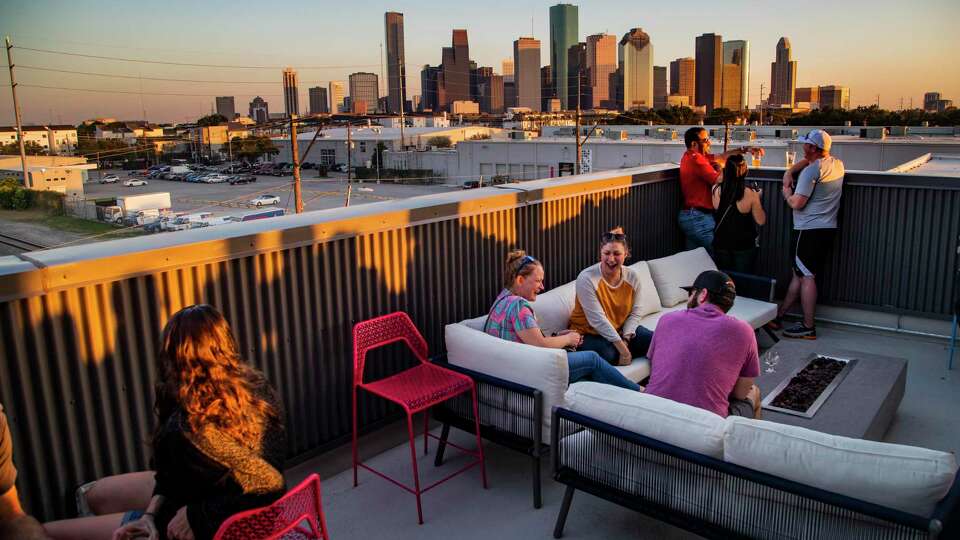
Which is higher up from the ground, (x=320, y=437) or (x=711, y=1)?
(x=711, y=1)

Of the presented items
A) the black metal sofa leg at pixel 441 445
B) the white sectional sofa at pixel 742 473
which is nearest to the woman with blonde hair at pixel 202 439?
the white sectional sofa at pixel 742 473

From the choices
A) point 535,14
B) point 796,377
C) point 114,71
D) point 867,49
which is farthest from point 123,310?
point 114,71

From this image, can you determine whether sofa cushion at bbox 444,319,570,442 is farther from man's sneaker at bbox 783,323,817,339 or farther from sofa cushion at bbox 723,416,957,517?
man's sneaker at bbox 783,323,817,339

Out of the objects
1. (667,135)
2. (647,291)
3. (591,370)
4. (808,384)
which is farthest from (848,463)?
(667,135)

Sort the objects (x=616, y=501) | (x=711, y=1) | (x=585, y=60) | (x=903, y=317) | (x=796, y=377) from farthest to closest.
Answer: (x=585, y=60) < (x=711, y=1) < (x=903, y=317) < (x=796, y=377) < (x=616, y=501)

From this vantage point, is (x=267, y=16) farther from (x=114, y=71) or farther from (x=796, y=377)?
(x=796, y=377)

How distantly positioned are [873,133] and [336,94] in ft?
342

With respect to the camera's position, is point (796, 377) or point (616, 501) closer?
point (616, 501)

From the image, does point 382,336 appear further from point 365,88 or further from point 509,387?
point 365,88

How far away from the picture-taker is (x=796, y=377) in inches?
201

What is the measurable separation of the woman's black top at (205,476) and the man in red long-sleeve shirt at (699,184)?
6.19 m

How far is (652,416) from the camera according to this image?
325 cm

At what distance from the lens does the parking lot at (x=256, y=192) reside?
52.6 m

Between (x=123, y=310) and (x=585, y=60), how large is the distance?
5593 inches
